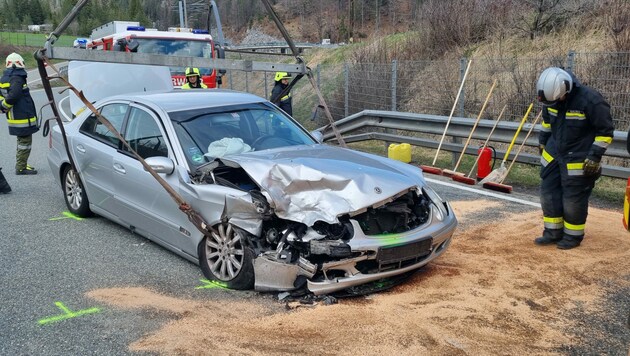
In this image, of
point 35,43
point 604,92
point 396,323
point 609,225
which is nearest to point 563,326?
point 396,323

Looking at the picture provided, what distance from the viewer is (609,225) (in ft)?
20.7

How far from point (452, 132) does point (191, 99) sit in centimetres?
516

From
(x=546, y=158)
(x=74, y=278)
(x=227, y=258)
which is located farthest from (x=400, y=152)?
(x=74, y=278)

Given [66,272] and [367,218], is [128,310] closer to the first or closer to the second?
[66,272]

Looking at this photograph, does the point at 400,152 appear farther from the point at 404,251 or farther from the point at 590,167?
the point at 404,251

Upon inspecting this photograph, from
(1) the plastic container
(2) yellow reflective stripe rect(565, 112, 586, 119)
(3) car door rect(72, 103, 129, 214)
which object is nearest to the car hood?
(2) yellow reflective stripe rect(565, 112, 586, 119)

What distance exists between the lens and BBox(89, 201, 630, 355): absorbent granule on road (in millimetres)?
3777

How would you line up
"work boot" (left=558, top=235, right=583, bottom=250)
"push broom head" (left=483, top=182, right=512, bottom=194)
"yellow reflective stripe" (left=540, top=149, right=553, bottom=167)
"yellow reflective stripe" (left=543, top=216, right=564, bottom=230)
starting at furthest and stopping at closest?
"push broom head" (left=483, top=182, right=512, bottom=194)
"yellow reflective stripe" (left=540, top=149, right=553, bottom=167)
"yellow reflective stripe" (left=543, top=216, right=564, bottom=230)
"work boot" (left=558, top=235, right=583, bottom=250)

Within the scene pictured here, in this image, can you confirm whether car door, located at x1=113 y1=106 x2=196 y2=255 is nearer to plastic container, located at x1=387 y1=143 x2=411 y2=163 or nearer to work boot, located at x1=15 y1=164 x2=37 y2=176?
work boot, located at x1=15 y1=164 x2=37 y2=176

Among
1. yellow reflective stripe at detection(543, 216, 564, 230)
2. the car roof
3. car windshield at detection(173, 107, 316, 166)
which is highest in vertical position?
the car roof

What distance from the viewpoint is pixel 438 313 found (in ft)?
13.8

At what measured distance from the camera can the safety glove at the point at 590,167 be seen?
5.41 metres

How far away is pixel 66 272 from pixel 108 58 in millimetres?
2109

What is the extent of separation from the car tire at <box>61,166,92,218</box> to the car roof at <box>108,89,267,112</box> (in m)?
1.12
